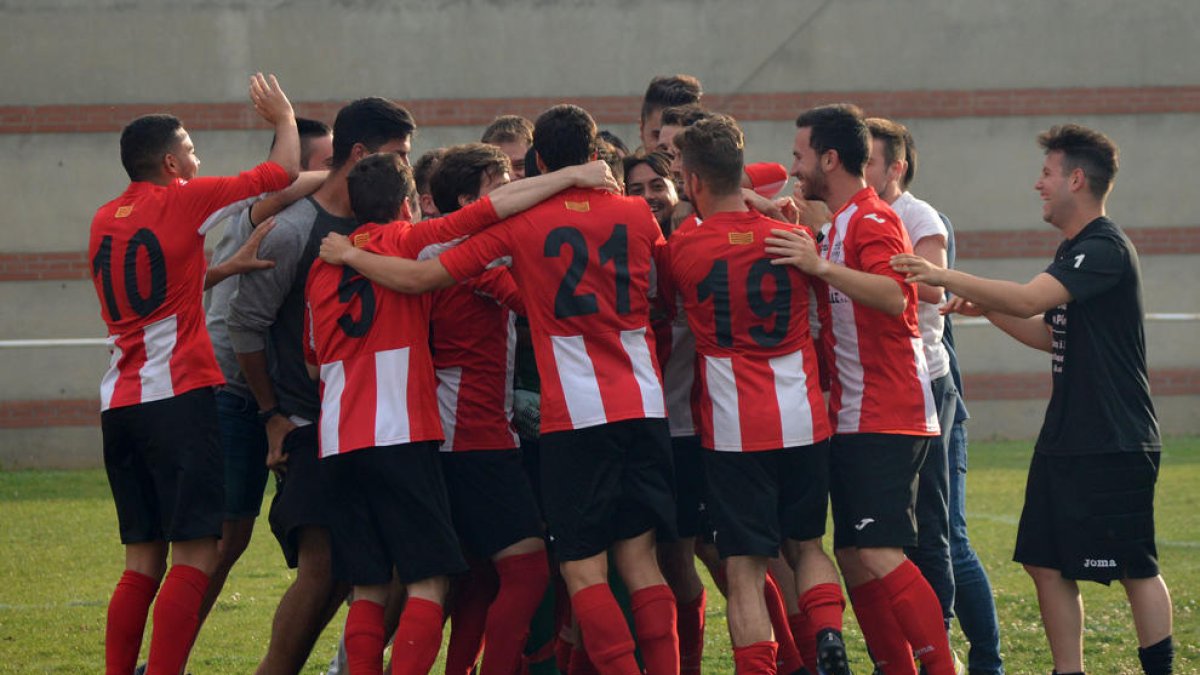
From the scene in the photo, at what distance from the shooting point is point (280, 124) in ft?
19.4

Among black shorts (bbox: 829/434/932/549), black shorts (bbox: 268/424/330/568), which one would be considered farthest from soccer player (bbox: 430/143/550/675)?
black shorts (bbox: 829/434/932/549)

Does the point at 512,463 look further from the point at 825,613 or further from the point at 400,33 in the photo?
the point at 400,33

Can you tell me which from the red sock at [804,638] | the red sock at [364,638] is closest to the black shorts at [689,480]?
the red sock at [804,638]

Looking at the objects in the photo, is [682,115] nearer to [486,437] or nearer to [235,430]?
[486,437]

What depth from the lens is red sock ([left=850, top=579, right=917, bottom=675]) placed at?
18.3ft

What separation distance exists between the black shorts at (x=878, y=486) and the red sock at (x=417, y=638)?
5.19 feet

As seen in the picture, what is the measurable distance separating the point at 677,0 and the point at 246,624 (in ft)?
35.9

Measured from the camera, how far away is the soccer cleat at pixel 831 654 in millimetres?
5234

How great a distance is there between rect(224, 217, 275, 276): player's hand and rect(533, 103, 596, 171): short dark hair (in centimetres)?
115

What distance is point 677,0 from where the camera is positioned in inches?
666

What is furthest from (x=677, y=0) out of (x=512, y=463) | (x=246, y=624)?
(x=512, y=463)

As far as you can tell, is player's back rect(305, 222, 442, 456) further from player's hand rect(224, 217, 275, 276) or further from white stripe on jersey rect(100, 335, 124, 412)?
white stripe on jersey rect(100, 335, 124, 412)

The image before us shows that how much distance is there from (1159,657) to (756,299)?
209 cm

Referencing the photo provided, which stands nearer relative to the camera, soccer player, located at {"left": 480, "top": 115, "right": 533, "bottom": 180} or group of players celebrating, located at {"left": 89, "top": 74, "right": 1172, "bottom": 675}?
group of players celebrating, located at {"left": 89, "top": 74, "right": 1172, "bottom": 675}
